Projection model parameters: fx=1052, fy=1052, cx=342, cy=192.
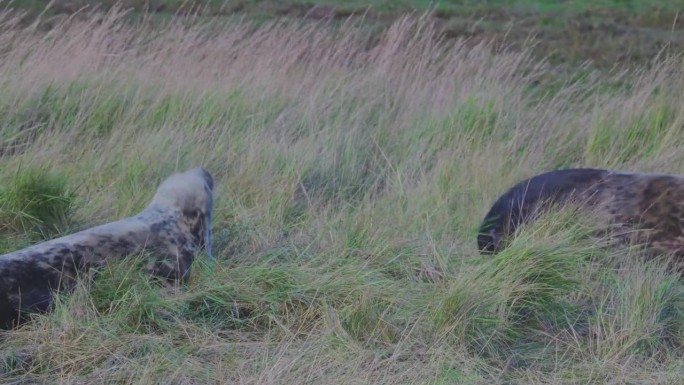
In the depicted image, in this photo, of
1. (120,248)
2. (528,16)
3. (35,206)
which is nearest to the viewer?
(120,248)

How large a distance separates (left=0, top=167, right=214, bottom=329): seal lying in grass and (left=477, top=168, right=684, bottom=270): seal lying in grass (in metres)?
1.52

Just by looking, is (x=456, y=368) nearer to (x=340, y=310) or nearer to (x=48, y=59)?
(x=340, y=310)

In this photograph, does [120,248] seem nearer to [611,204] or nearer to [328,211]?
[328,211]

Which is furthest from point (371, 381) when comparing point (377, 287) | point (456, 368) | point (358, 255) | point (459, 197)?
point (459, 197)

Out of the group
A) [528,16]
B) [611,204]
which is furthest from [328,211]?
[528,16]

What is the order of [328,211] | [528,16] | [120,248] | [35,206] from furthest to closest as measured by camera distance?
[528,16] → [328,211] → [35,206] → [120,248]

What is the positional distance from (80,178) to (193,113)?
1.66 meters

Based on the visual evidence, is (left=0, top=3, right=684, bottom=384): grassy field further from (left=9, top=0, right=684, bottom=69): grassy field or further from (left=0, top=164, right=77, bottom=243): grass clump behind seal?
(left=9, top=0, right=684, bottom=69): grassy field

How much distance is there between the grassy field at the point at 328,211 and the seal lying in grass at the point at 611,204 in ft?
0.74

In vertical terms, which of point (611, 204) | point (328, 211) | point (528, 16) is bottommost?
point (528, 16)

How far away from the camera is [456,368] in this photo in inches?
162

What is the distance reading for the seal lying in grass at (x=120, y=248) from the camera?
4.42 metres

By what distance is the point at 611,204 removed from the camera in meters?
5.74

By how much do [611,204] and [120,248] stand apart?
2.65 meters
